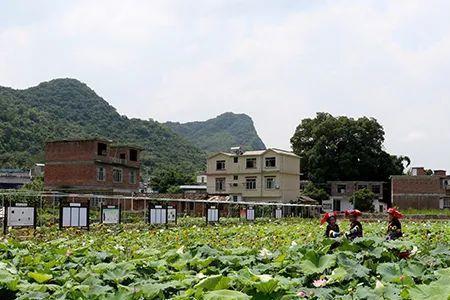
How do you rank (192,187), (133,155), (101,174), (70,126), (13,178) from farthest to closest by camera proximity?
(70,126) → (13,178) → (192,187) → (133,155) → (101,174)

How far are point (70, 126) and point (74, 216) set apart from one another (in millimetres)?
82408

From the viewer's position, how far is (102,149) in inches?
2013

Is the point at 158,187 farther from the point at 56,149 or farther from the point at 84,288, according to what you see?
the point at 84,288

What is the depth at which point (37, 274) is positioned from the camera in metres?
4.11

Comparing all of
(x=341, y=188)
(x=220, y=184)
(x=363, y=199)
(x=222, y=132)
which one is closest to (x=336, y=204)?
(x=341, y=188)

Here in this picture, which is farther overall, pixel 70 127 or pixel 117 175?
pixel 70 127

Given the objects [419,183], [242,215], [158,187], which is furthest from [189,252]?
[158,187]

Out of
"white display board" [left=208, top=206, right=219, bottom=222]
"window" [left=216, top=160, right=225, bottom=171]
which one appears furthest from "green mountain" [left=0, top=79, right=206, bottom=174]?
"white display board" [left=208, top=206, right=219, bottom=222]

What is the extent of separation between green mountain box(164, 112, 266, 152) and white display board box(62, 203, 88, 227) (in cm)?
13343

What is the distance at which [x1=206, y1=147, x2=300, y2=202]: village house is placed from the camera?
57.2 meters

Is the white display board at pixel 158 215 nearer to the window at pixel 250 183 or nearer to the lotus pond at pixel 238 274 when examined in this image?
the lotus pond at pixel 238 274

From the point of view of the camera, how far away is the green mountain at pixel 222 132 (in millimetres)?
158125

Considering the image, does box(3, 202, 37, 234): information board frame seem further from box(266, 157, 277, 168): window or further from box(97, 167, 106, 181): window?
box(266, 157, 277, 168): window

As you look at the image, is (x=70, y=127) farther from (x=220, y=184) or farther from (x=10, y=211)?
→ (x=10, y=211)
